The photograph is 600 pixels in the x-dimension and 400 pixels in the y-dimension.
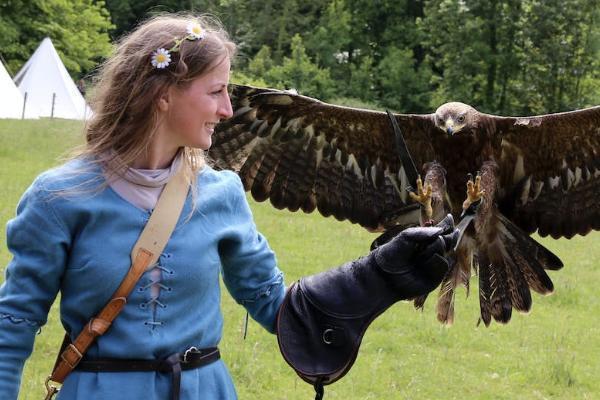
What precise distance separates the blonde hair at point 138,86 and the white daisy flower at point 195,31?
0.01m

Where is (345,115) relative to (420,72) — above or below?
above

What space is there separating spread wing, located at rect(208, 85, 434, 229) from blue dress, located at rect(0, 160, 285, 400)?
2516mm

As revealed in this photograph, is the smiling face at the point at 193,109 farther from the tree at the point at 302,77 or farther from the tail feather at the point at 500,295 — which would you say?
the tree at the point at 302,77

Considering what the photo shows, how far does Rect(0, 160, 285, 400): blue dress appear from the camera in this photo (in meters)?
2.33

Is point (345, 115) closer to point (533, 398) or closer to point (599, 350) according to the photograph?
point (533, 398)

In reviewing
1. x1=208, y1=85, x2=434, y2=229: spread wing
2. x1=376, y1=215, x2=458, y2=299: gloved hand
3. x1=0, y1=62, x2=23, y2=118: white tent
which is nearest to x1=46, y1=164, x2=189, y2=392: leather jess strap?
x1=376, y1=215, x2=458, y2=299: gloved hand

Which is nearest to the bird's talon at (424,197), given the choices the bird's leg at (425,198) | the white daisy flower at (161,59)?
the bird's leg at (425,198)

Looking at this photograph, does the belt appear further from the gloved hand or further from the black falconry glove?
the gloved hand

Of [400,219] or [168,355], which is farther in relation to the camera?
[400,219]

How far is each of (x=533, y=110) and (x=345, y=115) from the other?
26637 millimetres

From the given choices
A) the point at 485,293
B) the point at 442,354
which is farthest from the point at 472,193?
the point at 442,354

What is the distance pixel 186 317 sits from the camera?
251 centimetres

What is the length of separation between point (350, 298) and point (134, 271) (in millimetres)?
679

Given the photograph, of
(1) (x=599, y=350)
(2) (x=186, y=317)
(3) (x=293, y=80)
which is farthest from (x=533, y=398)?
(3) (x=293, y=80)
